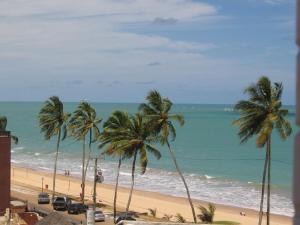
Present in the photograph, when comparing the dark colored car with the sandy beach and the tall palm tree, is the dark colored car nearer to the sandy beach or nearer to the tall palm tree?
the tall palm tree

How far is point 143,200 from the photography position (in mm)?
57656

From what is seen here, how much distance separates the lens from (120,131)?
132ft

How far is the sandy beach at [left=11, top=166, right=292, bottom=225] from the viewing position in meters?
47.9

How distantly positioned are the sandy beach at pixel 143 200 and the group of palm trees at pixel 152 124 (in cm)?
570

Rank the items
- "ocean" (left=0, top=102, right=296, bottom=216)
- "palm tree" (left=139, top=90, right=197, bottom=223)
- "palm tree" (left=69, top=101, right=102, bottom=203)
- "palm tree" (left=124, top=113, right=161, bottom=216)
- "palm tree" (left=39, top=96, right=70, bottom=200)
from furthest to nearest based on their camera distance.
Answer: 1. "ocean" (left=0, top=102, right=296, bottom=216)
2. "palm tree" (left=39, top=96, right=70, bottom=200)
3. "palm tree" (left=69, top=101, right=102, bottom=203)
4. "palm tree" (left=124, top=113, right=161, bottom=216)
5. "palm tree" (left=139, top=90, right=197, bottom=223)

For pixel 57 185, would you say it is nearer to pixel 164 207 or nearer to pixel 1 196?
pixel 164 207

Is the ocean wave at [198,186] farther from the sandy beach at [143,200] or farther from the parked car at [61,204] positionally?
the parked car at [61,204]

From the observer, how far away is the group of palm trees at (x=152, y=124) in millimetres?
30688

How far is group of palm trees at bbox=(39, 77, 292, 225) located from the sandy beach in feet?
18.7

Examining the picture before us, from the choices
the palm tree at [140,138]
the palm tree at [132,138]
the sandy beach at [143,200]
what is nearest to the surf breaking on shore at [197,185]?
the sandy beach at [143,200]

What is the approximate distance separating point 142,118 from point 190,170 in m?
54.9

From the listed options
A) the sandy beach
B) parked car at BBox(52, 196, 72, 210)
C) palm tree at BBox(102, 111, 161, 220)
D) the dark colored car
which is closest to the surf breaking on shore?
the sandy beach

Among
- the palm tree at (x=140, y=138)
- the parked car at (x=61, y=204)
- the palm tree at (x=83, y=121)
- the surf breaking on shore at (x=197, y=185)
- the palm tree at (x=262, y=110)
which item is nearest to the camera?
the palm tree at (x=262, y=110)

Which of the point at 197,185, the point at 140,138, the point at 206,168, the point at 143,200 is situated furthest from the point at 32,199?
the point at 206,168
